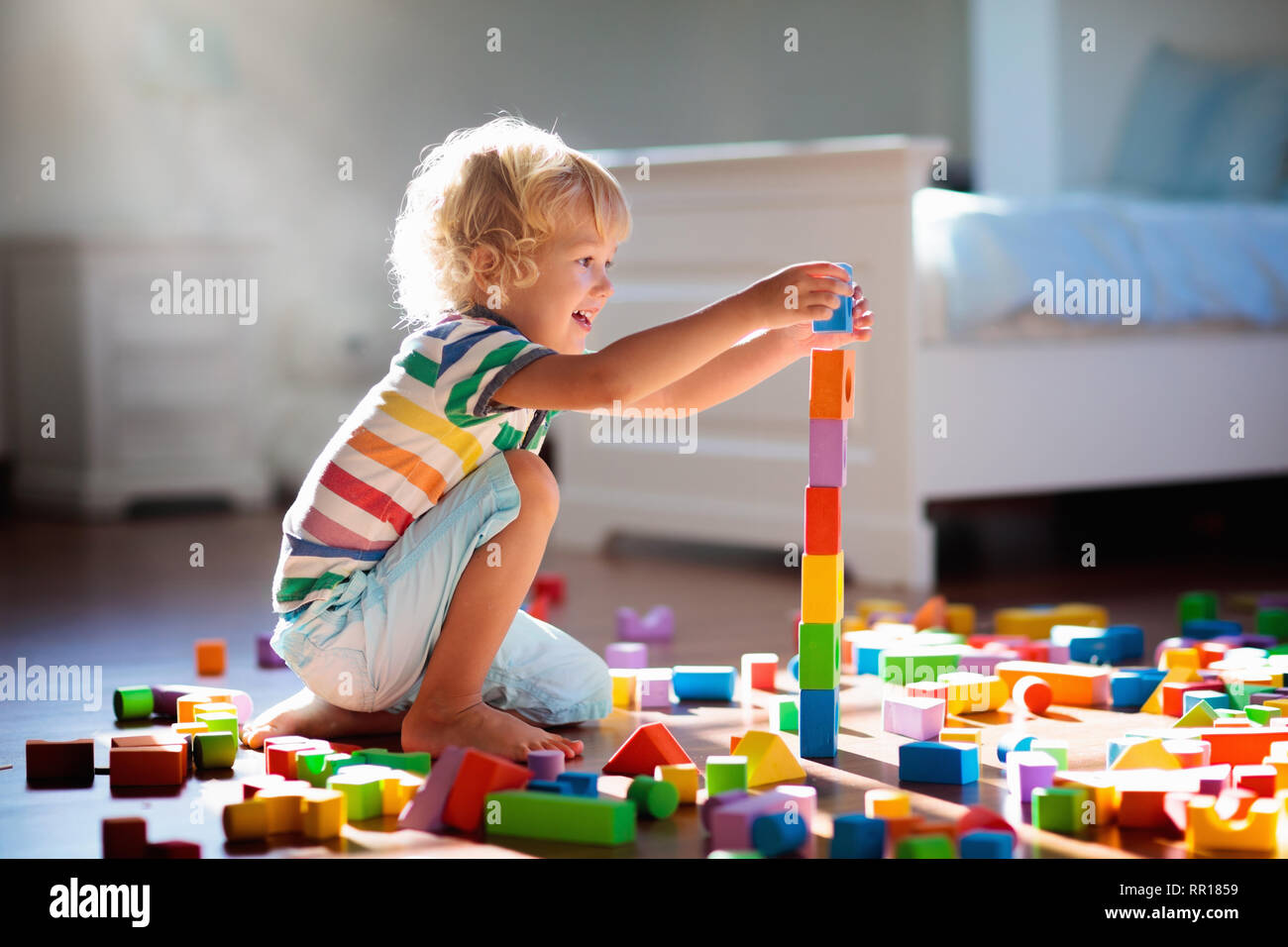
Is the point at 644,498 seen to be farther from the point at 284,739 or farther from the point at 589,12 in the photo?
the point at 589,12

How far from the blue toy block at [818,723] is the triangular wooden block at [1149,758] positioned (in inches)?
9.9

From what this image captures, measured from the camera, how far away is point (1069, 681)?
1606mm

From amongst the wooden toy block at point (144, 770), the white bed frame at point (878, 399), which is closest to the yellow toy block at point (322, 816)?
the wooden toy block at point (144, 770)

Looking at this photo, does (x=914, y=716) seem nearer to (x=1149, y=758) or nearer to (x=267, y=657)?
(x=1149, y=758)

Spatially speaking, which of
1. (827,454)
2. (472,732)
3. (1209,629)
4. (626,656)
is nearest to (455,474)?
(472,732)

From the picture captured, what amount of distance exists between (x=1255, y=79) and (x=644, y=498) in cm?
225

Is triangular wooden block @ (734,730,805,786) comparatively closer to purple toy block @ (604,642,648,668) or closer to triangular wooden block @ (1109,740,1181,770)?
triangular wooden block @ (1109,740,1181,770)

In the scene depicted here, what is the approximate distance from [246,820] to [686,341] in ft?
1.69

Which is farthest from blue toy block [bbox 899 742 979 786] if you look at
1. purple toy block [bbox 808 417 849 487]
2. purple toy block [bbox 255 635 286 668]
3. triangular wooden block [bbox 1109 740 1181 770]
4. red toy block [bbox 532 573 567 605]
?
red toy block [bbox 532 573 567 605]

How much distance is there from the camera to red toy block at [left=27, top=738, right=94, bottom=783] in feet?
4.32

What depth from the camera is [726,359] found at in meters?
1.55

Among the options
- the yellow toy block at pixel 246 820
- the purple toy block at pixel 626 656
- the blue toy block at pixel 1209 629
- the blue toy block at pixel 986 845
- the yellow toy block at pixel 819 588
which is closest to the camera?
the blue toy block at pixel 986 845

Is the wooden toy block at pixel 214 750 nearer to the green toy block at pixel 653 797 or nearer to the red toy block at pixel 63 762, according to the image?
the red toy block at pixel 63 762

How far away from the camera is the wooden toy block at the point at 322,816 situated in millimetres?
1117
